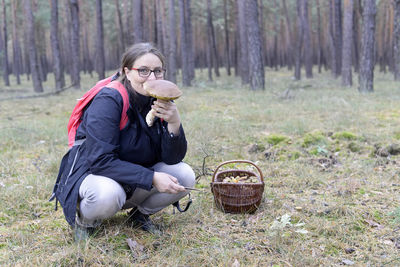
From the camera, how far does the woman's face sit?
2.57 metres

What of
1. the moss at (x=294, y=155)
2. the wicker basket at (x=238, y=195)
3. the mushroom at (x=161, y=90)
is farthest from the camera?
the moss at (x=294, y=155)

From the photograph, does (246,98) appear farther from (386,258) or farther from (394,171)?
(386,258)

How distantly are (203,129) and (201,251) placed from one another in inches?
152

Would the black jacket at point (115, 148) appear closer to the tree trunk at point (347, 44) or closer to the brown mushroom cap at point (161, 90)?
the brown mushroom cap at point (161, 90)

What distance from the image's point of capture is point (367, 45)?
1125 cm

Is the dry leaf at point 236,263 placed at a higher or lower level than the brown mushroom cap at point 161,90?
lower

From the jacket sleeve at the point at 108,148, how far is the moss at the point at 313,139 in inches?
142

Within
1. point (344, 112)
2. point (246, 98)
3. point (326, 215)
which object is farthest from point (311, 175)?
point (246, 98)

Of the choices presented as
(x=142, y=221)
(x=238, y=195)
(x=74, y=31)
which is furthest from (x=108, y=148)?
(x=74, y=31)

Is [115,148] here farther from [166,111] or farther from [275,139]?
[275,139]

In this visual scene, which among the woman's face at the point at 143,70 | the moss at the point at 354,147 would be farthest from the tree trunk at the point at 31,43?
the woman's face at the point at 143,70

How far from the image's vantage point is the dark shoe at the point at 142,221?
9.71 ft

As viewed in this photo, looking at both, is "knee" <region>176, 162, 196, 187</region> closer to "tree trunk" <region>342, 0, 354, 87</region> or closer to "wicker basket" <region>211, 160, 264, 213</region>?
"wicker basket" <region>211, 160, 264, 213</region>

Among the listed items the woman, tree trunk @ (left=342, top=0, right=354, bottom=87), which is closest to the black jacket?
the woman
